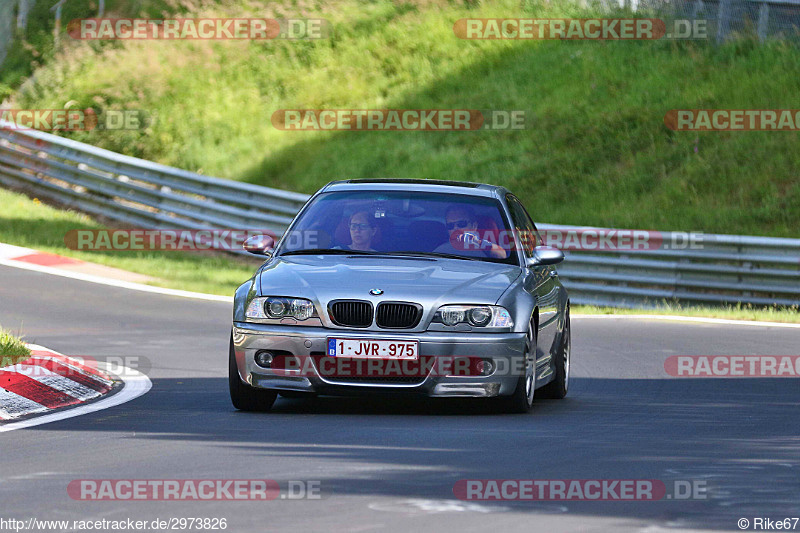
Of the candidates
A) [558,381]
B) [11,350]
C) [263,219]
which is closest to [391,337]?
[558,381]

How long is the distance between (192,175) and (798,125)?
10.6 meters

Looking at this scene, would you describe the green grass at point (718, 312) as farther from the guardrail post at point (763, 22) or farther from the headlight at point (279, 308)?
the guardrail post at point (763, 22)

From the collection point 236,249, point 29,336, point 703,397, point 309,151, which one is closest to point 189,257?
point 236,249

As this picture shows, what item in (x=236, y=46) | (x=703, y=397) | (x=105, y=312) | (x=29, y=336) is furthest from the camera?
(x=236, y=46)

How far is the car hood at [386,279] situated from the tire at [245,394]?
1.79 ft

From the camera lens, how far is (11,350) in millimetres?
11000

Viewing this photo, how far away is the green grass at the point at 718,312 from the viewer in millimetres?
18578

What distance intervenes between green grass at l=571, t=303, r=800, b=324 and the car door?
765 cm

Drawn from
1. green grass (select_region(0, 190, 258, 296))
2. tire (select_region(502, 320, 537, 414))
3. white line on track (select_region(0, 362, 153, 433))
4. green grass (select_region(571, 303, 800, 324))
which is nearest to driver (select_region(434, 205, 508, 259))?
tire (select_region(502, 320, 537, 414))

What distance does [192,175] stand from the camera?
25875 millimetres

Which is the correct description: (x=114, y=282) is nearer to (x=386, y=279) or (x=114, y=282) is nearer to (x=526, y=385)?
Answer: (x=386, y=279)

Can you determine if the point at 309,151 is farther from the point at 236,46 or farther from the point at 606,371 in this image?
the point at 606,371

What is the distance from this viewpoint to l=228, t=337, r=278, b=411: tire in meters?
9.73

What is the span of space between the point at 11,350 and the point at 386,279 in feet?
10.3
